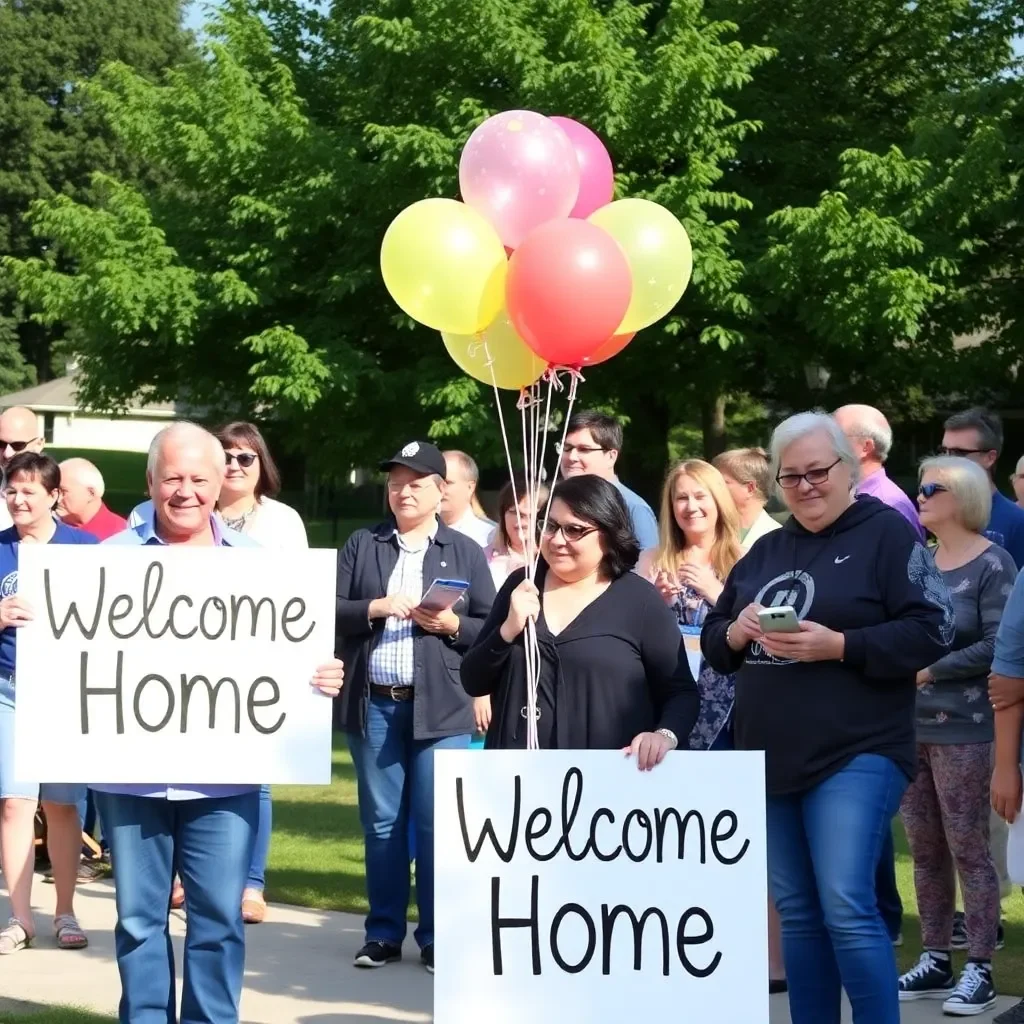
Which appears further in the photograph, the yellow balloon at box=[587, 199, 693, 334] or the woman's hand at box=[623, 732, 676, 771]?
the yellow balloon at box=[587, 199, 693, 334]

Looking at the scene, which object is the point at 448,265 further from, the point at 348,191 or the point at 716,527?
the point at 348,191

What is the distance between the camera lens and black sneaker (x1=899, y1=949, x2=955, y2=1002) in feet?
20.2

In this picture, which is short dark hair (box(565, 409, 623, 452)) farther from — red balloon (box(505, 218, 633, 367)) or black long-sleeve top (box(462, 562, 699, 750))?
black long-sleeve top (box(462, 562, 699, 750))

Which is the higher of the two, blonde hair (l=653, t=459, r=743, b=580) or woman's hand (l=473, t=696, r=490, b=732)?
blonde hair (l=653, t=459, r=743, b=580)

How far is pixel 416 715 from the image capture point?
6.64 metres

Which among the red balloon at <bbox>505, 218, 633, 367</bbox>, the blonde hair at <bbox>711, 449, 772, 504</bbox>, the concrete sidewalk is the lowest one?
the concrete sidewalk

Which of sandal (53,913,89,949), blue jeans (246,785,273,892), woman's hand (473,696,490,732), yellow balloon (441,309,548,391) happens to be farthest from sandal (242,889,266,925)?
yellow balloon (441,309,548,391)

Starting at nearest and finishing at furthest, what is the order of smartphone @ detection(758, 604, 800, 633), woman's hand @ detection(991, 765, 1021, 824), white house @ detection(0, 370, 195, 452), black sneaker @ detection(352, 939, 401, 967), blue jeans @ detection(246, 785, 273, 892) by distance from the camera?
smartphone @ detection(758, 604, 800, 633), woman's hand @ detection(991, 765, 1021, 824), black sneaker @ detection(352, 939, 401, 967), blue jeans @ detection(246, 785, 273, 892), white house @ detection(0, 370, 195, 452)

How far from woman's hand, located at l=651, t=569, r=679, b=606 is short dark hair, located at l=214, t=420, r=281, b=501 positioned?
1872 millimetres

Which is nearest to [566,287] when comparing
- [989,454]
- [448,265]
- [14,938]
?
[448,265]

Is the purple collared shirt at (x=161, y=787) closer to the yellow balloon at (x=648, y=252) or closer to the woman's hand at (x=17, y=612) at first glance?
the woman's hand at (x=17, y=612)

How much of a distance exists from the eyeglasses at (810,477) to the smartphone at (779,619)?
18.4 inches

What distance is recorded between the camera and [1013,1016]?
5652 mm

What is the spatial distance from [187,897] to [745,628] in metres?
1.84
